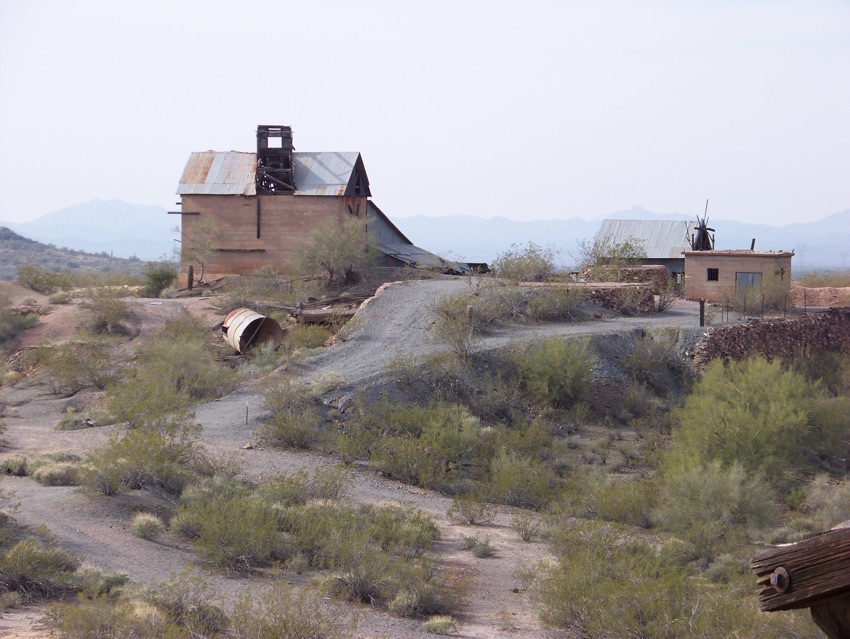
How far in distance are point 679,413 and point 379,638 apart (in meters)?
14.1

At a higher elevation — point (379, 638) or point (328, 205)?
point (328, 205)

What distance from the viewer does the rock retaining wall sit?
88.9 feet

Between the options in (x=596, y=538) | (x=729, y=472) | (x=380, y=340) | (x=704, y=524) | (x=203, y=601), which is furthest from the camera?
(x=380, y=340)

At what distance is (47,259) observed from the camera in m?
90.5

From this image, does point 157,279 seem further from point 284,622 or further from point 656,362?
point 284,622

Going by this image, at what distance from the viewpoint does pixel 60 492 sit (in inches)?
535

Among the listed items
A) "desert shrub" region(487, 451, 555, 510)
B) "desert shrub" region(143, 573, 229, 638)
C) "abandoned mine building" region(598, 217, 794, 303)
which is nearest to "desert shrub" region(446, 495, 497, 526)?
"desert shrub" region(487, 451, 555, 510)

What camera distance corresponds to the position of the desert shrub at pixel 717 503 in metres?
14.3

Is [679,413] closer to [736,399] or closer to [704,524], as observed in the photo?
[736,399]

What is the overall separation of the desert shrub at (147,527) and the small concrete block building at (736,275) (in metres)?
25.6

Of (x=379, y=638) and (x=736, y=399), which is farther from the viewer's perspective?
(x=736, y=399)

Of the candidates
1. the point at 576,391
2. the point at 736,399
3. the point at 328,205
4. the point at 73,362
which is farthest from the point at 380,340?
the point at 328,205

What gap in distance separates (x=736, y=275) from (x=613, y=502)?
21.7 metres

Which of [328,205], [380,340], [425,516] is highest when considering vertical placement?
[328,205]
